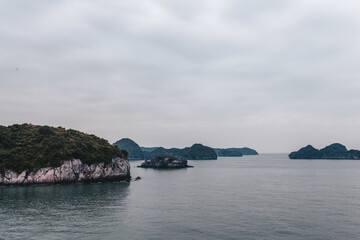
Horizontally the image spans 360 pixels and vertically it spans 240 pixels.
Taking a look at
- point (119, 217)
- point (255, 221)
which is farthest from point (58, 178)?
point (255, 221)

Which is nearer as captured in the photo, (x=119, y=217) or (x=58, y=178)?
(x=119, y=217)

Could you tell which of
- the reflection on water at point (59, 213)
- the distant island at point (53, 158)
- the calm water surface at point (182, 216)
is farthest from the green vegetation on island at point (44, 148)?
the calm water surface at point (182, 216)

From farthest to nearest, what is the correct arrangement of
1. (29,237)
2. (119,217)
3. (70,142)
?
(70,142) → (119,217) → (29,237)

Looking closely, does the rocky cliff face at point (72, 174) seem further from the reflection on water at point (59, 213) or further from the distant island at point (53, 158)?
the reflection on water at point (59, 213)

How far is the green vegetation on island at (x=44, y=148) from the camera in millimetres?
121812

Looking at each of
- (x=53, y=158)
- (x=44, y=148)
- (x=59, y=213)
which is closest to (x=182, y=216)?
(x=59, y=213)

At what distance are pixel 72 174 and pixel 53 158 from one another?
485 inches

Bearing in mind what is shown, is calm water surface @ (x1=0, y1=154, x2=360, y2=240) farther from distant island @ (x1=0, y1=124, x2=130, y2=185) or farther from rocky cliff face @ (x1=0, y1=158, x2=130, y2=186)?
distant island @ (x1=0, y1=124, x2=130, y2=185)

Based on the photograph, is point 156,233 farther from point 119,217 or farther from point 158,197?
point 158,197

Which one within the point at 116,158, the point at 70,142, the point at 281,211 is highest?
the point at 70,142

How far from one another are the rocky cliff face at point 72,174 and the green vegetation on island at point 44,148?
2558mm

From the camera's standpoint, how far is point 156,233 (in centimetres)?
5022

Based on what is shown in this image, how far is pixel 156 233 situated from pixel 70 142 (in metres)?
105

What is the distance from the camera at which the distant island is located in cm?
11956
